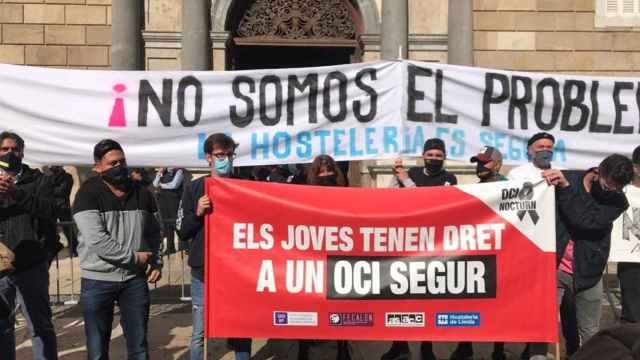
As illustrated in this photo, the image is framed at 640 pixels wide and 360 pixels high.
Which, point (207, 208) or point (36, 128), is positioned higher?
point (36, 128)

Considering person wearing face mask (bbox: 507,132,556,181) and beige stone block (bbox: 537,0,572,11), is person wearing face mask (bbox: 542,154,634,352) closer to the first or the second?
person wearing face mask (bbox: 507,132,556,181)

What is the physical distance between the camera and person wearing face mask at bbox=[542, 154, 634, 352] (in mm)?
4570

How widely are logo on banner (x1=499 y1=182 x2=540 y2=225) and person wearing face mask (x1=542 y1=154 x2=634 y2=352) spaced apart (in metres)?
0.16

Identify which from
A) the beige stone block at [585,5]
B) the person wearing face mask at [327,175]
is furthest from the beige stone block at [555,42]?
the person wearing face mask at [327,175]

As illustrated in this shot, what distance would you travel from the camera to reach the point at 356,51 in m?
12.2

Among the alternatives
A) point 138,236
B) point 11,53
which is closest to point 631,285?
point 138,236

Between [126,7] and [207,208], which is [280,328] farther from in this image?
[126,7]

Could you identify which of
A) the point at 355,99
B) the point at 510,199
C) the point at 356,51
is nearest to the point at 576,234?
the point at 510,199

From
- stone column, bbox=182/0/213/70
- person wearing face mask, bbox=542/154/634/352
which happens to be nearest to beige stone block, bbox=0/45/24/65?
stone column, bbox=182/0/213/70

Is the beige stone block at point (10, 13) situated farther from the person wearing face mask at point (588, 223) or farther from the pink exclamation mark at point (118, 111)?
the person wearing face mask at point (588, 223)

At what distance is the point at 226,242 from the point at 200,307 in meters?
0.59

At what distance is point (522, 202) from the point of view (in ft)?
14.9

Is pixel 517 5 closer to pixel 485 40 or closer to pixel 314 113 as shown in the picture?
pixel 485 40

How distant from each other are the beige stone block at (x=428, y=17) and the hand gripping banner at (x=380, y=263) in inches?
300
